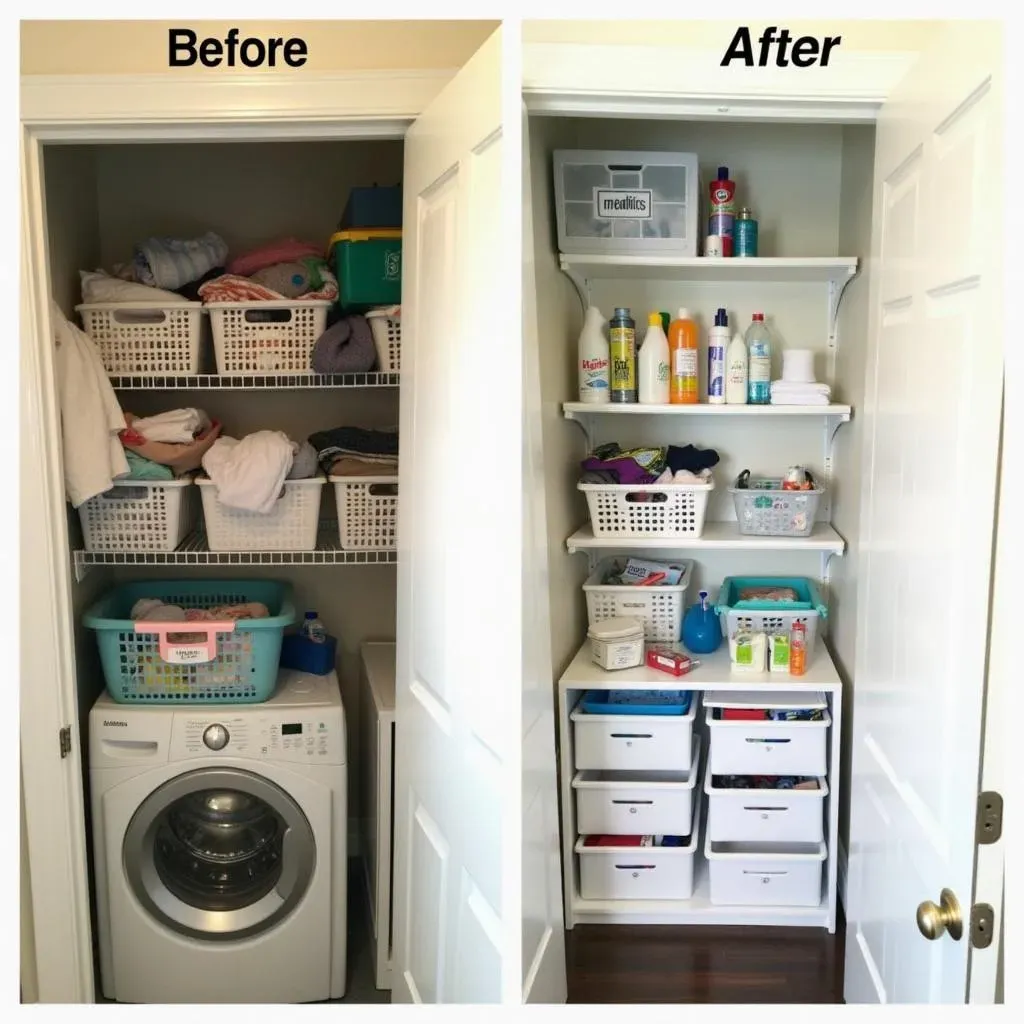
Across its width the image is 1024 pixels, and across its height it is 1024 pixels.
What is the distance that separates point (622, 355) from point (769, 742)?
108 cm

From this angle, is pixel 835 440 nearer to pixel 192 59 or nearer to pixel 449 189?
pixel 449 189

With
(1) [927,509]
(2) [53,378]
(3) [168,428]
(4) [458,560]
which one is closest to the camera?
(1) [927,509]

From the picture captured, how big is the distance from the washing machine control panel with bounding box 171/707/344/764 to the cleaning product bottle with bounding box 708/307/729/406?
4.28ft

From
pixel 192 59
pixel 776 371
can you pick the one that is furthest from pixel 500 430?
pixel 776 371

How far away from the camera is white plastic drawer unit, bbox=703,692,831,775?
9.34ft

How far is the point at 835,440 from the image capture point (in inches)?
126

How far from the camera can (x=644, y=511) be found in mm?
3016

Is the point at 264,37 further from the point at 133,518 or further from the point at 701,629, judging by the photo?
the point at 701,629

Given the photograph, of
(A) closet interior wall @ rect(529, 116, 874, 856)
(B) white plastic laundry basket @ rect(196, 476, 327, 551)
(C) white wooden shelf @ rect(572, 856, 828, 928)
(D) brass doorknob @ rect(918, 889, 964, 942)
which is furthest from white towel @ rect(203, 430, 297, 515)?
(D) brass doorknob @ rect(918, 889, 964, 942)

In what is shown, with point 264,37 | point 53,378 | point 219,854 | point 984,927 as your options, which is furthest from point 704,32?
point 219,854

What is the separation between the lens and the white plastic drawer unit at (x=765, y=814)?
9.42 feet

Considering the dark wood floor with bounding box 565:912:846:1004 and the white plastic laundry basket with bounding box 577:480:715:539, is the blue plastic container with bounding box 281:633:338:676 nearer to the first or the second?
the white plastic laundry basket with bounding box 577:480:715:539

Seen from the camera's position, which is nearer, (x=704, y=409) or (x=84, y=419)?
(x=84, y=419)

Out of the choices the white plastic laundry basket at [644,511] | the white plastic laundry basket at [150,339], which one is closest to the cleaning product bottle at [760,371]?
the white plastic laundry basket at [644,511]
